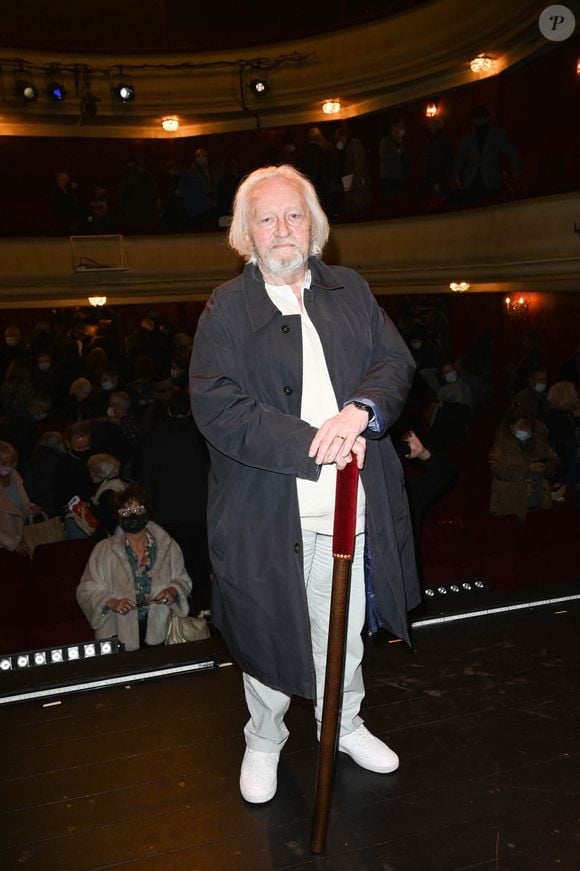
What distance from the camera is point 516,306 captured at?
38.7 feet

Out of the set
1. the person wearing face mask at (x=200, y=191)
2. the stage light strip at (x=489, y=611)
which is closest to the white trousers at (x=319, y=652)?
the stage light strip at (x=489, y=611)

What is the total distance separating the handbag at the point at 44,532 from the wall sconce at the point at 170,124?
424 inches

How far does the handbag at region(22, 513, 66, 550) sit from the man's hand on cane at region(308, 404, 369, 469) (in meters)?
3.86

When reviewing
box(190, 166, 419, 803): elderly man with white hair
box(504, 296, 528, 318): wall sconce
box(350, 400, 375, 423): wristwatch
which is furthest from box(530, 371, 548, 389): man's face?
box(350, 400, 375, 423): wristwatch

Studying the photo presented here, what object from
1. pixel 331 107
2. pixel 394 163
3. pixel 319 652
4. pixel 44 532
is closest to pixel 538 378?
pixel 44 532

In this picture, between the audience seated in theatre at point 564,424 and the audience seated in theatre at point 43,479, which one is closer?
the audience seated in theatre at point 43,479

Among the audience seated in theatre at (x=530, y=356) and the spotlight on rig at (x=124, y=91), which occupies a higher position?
the spotlight on rig at (x=124, y=91)

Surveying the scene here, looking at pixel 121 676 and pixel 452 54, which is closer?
pixel 121 676

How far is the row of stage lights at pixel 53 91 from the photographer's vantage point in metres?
13.4

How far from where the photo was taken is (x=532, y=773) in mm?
2564

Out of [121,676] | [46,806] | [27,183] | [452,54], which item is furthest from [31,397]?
[27,183]

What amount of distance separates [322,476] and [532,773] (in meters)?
1.17

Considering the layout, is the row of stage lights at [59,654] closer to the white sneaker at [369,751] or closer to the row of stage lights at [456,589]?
the white sneaker at [369,751]

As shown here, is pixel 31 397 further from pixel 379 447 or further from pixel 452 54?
pixel 452 54
